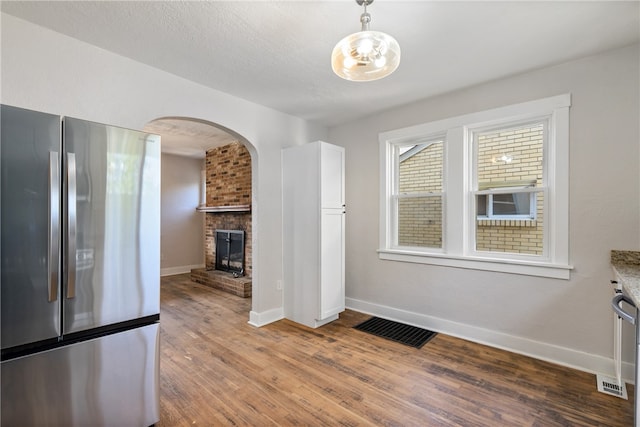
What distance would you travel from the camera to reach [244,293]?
15.4 ft

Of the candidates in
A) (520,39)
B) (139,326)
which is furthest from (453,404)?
(520,39)

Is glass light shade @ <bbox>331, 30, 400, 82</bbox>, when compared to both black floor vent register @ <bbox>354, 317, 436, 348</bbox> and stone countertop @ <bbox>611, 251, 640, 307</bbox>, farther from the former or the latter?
black floor vent register @ <bbox>354, 317, 436, 348</bbox>

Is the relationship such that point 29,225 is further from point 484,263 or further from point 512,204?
point 512,204

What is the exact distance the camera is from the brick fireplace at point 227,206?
5.19 m

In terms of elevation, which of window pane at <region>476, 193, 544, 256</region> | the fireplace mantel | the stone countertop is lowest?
the stone countertop

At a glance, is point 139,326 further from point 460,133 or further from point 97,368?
point 460,133

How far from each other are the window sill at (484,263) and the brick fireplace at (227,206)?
8.37ft

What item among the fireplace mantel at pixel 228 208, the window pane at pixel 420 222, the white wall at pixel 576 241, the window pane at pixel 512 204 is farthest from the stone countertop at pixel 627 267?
the fireplace mantel at pixel 228 208

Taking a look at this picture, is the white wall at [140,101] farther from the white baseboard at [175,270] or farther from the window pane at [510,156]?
the white baseboard at [175,270]

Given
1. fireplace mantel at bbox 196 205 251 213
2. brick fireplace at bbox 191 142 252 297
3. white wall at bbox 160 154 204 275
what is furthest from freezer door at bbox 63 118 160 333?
white wall at bbox 160 154 204 275

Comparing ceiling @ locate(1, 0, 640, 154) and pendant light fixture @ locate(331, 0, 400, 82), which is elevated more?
ceiling @ locate(1, 0, 640, 154)

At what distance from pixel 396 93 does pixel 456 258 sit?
1880mm

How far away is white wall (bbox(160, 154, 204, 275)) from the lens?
649cm

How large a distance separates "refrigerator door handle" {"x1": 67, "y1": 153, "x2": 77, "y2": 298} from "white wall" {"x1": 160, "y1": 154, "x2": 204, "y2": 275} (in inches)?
210
